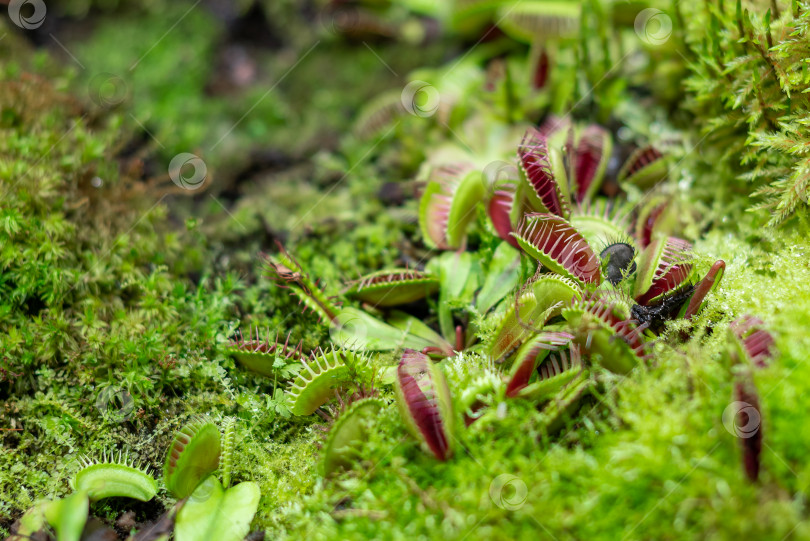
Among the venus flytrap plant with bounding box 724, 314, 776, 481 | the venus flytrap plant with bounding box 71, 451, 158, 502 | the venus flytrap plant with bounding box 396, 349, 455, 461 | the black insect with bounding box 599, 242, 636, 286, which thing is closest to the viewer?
the venus flytrap plant with bounding box 724, 314, 776, 481

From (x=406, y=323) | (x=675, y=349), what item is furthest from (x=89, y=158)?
(x=675, y=349)

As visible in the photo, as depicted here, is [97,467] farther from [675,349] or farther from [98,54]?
[98,54]

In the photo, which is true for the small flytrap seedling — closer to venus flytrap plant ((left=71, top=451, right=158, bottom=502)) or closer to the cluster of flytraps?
venus flytrap plant ((left=71, top=451, right=158, bottom=502))

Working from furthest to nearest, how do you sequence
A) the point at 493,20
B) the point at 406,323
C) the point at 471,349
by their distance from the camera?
the point at 493,20
the point at 406,323
the point at 471,349

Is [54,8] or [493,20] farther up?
[54,8]

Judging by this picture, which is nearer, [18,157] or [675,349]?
[675,349]

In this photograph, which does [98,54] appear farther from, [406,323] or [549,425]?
[549,425]

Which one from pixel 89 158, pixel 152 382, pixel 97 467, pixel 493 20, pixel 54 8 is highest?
pixel 54 8

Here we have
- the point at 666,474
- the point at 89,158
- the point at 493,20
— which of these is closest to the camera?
the point at 666,474

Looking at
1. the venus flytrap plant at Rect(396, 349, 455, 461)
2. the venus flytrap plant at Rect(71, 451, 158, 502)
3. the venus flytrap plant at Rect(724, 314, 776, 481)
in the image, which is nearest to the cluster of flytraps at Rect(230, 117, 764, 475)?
the venus flytrap plant at Rect(396, 349, 455, 461)
